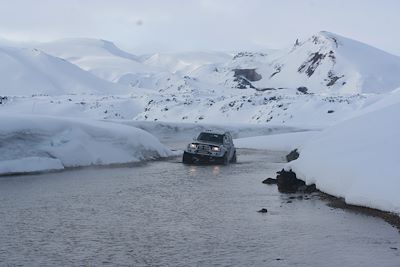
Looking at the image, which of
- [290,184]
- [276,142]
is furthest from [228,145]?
[276,142]

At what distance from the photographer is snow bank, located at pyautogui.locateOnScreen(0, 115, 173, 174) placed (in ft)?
78.8

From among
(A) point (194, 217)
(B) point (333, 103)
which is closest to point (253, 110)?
(B) point (333, 103)

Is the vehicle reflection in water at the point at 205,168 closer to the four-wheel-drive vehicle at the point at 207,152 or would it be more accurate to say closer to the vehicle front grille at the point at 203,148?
the four-wheel-drive vehicle at the point at 207,152

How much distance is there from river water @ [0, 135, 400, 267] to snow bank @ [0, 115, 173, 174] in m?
3.86

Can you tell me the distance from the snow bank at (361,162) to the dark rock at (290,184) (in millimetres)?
207

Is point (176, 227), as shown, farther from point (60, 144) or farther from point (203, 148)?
point (203, 148)

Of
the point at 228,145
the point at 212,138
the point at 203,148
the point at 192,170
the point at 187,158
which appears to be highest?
the point at 212,138

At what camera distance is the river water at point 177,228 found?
9.90 metres

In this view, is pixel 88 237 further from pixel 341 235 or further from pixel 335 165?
pixel 335 165

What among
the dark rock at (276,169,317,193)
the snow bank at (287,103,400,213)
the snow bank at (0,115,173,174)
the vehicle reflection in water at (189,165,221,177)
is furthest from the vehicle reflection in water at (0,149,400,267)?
the vehicle reflection in water at (189,165,221,177)

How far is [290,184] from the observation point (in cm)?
1984

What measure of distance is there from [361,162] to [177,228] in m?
6.53

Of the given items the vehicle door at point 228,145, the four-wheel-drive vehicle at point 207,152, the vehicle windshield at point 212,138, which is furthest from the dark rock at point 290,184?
the vehicle windshield at point 212,138

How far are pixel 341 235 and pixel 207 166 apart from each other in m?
16.3
